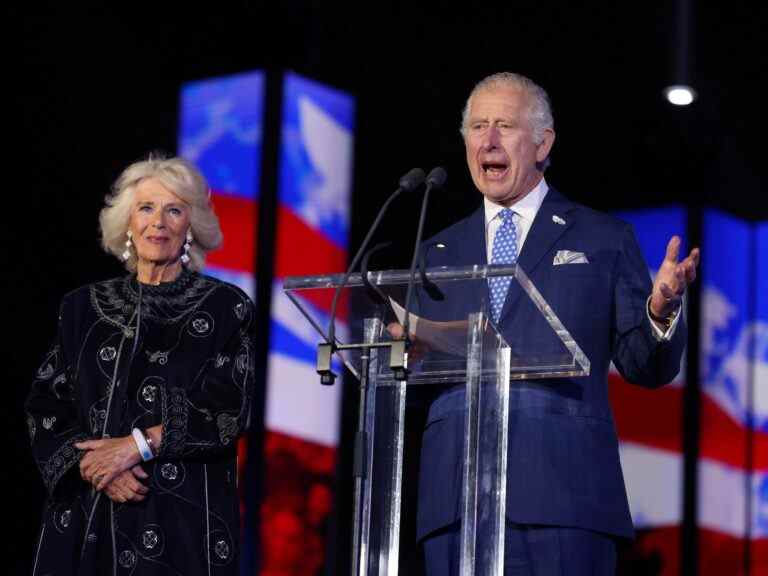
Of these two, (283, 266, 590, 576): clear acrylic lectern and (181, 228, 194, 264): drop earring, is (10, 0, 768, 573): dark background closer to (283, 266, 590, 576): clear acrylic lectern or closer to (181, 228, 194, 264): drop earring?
(181, 228, 194, 264): drop earring

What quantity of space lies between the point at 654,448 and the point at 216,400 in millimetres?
3852

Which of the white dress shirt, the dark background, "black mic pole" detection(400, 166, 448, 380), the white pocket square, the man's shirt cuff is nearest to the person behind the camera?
"black mic pole" detection(400, 166, 448, 380)

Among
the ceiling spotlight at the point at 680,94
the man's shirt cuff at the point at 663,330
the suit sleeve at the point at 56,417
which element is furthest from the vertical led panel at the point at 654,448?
the man's shirt cuff at the point at 663,330

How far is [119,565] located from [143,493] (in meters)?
0.17

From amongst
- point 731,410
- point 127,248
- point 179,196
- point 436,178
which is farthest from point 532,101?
point 731,410

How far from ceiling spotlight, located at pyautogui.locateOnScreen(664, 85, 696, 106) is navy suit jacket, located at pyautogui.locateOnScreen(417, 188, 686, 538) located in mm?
3213

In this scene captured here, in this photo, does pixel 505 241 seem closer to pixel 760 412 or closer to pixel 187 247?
pixel 187 247

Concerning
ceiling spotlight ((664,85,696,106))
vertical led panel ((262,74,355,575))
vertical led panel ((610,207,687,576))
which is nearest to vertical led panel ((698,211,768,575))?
vertical led panel ((610,207,687,576))

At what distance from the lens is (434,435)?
3094mm

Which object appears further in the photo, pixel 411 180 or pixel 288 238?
pixel 288 238

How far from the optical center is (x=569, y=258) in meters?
3.22

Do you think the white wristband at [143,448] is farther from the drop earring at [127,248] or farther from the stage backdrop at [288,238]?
the stage backdrop at [288,238]

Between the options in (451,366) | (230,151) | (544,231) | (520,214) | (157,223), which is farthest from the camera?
(230,151)

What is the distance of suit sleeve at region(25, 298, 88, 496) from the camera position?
11.7 feet
